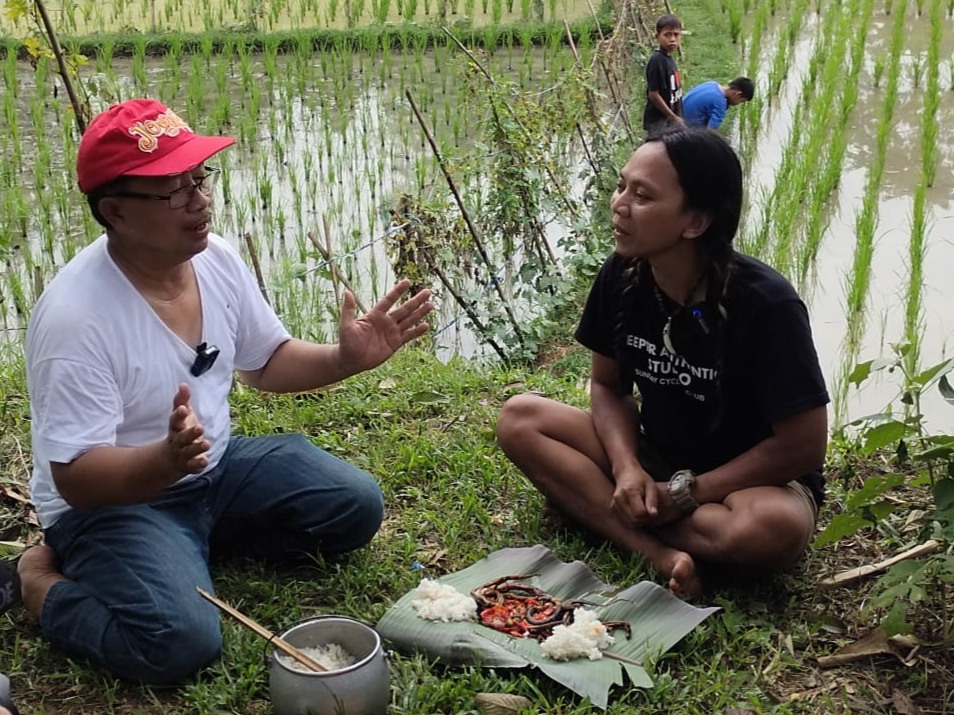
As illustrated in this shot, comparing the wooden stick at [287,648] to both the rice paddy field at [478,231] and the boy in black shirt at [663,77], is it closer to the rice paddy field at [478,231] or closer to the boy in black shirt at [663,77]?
the rice paddy field at [478,231]

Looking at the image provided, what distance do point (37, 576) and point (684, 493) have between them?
1495 mm

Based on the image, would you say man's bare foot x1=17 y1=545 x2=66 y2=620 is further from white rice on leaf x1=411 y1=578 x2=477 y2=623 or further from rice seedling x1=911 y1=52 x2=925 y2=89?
rice seedling x1=911 y1=52 x2=925 y2=89

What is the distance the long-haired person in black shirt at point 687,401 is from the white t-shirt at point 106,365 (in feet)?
2.64

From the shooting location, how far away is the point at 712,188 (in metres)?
2.44

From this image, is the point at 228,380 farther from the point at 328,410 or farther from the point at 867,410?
the point at 867,410

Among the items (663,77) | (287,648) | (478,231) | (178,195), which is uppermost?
(178,195)

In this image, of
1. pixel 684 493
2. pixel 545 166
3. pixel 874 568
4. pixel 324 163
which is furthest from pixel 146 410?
pixel 324 163

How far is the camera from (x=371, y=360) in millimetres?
2543

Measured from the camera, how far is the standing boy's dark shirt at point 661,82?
5.99 m

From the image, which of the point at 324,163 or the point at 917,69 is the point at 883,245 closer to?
the point at 917,69

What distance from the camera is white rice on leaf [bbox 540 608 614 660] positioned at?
227 cm

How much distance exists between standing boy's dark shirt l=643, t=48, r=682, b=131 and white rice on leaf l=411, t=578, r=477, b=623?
422 centimetres

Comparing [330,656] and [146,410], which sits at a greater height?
[146,410]

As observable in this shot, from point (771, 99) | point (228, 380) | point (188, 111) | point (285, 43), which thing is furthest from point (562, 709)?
point (285, 43)
